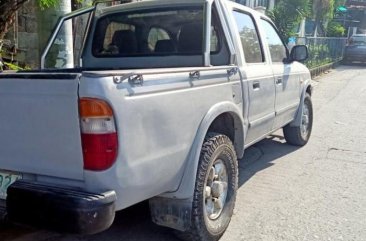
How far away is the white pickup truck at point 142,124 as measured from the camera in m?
2.26

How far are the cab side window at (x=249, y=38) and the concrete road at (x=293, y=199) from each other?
1.44 meters

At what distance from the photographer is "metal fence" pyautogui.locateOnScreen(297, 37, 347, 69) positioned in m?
16.6

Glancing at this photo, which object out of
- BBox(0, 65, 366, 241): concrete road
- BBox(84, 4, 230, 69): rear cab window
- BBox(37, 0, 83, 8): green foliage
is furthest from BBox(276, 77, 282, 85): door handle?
BBox(37, 0, 83, 8): green foliage

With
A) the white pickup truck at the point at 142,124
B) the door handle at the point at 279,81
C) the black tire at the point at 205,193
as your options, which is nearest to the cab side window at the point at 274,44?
the door handle at the point at 279,81

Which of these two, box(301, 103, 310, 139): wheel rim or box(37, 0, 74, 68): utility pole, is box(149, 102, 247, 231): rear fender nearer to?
box(37, 0, 74, 68): utility pole

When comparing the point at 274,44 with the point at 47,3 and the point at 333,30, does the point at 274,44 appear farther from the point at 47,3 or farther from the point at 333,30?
the point at 333,30

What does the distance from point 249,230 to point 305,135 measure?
3267 mm

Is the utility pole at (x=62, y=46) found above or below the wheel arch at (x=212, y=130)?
above

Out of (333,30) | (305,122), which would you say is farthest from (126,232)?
(333,30)

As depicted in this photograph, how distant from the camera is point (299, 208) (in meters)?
4.03

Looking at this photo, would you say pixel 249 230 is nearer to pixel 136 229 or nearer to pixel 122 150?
pixel 136 229

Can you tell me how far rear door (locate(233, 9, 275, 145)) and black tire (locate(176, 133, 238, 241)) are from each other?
2.28 ft

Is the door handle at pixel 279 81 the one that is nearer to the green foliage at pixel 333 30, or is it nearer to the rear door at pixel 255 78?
the rear door at pixel 255 78

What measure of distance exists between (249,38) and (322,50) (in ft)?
51.1
